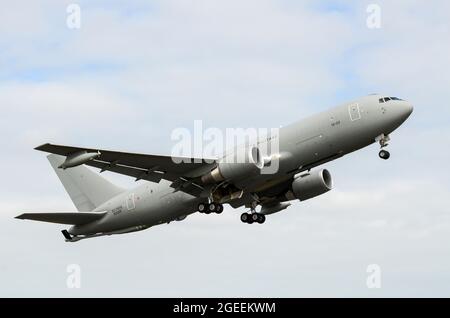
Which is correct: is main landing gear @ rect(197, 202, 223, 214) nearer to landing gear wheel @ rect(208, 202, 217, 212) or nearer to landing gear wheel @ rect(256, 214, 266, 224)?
landing gear wheel @ rect(208, 202, 217, 212)

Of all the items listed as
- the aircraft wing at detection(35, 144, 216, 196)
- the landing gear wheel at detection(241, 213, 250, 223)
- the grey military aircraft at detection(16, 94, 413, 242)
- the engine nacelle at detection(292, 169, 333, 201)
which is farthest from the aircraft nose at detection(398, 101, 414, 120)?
the landing gear wheel at detection(241, 213, 250, 223)

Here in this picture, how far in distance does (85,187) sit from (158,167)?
34.7ft

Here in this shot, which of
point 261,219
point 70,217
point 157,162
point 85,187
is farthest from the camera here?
point 85,187

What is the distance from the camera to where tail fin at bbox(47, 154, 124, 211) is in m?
49.5

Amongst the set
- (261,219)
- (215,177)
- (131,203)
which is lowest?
(261,219)

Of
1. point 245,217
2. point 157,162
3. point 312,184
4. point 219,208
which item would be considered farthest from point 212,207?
point 312,184

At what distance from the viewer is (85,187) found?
50406 millimetres

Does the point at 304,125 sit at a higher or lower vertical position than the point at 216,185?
higher

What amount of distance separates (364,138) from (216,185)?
8.91 m

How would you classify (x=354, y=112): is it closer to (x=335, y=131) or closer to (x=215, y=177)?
(x=335, y=131)
